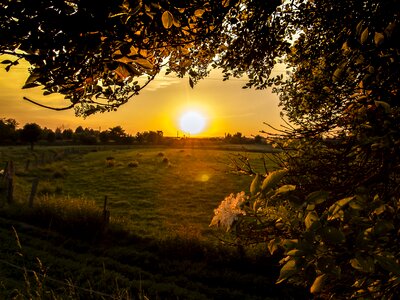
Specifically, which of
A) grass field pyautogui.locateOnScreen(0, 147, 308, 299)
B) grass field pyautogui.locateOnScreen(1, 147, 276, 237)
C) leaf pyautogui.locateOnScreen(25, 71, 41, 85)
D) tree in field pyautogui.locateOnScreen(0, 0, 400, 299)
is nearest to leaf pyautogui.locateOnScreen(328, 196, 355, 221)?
tree in field pyautogui.locateOnScreen(0, 0, 400, 299)

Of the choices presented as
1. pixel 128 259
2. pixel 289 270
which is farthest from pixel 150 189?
pixel 289 270

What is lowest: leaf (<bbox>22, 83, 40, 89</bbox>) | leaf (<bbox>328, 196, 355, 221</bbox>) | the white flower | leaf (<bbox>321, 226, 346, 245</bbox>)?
the white flower

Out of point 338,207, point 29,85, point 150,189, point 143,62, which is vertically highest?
point 143,62

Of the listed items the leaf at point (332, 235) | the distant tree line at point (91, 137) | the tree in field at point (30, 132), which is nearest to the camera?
the leaf at point (332, 235)

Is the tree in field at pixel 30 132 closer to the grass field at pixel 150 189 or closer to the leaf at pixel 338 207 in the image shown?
the grass field at pixel 150 189

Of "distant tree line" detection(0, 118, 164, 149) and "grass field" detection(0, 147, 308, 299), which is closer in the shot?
"grass field" detection(0, 147, 308, 299)

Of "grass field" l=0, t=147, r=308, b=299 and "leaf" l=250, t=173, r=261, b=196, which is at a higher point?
"leaf" l=250, t=173, r=261, b=196

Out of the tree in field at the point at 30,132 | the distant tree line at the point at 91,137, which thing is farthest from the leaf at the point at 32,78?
the distant tree line at the point at 91,137

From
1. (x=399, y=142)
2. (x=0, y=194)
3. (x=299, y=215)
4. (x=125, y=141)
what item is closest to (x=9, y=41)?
(x=299, y=215)

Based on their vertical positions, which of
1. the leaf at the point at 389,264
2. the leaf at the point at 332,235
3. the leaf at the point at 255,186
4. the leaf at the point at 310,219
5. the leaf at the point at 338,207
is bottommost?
the leaf at the point at 389,264

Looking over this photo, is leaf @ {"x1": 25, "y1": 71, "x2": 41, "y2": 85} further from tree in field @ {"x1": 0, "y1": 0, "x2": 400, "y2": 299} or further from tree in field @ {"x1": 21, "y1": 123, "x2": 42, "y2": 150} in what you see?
tree in field @ {"x1": 21, "y1": 123, "x2": 42, "y2": 150}

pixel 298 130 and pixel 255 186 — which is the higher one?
pixel 298 130

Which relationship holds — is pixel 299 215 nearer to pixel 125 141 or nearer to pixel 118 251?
pixel 118 251

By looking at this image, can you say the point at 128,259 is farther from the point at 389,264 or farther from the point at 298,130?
the point at 389,264
